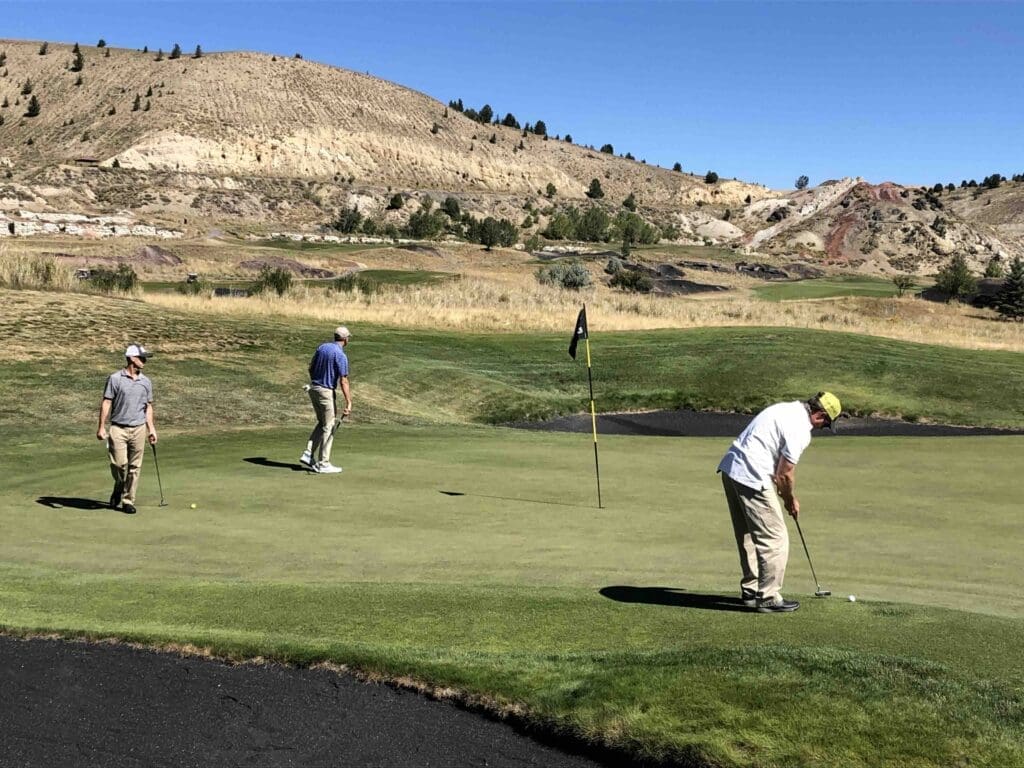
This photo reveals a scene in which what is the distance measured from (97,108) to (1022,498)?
13742 centimetres

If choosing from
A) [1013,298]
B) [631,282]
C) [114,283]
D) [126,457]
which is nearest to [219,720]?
[126,457]

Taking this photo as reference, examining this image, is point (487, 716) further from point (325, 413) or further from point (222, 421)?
point (222, 421)

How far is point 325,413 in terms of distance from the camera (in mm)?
16562

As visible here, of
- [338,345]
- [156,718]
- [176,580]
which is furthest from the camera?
[338,345]

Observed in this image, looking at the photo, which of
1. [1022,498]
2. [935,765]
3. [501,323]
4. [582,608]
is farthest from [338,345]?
[501,323]

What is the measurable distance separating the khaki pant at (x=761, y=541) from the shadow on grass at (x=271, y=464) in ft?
30.1

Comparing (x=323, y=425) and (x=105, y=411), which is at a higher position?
(x=105, y=411)

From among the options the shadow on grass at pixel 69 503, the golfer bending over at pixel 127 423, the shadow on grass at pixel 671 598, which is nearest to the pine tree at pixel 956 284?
the golfer bending over at pixel 127 423

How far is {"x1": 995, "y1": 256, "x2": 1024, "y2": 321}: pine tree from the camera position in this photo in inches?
2650

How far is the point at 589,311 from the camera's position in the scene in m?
50.2

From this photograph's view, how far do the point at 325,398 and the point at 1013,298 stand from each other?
63.5 m

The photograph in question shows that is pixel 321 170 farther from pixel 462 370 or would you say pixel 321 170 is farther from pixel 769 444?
pixel 769 444

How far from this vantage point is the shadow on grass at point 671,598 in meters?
8.94

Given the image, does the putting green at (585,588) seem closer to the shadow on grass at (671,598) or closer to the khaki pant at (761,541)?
the shadow on grass at (671,598)
